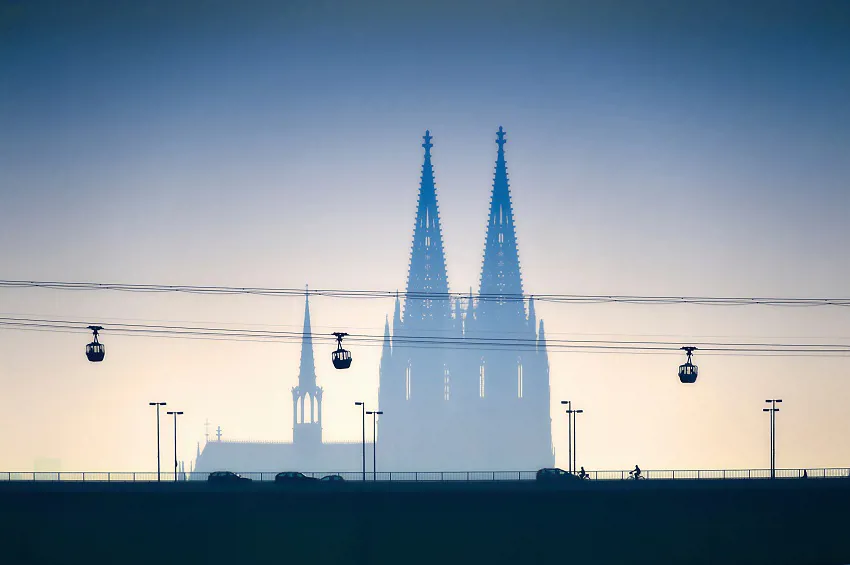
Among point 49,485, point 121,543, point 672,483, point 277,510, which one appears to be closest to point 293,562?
point 277,510

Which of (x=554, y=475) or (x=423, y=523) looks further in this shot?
(x=554, y=475)

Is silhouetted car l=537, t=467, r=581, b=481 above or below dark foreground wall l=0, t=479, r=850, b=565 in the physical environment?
above

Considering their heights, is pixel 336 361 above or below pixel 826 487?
above

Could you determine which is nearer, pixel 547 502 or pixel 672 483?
pixel 547 502

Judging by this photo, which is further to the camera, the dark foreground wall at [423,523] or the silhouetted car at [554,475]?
the silhouetted car at [554,475]

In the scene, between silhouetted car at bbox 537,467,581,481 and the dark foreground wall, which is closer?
the dark foreground wall

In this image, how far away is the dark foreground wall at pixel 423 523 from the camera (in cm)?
7781

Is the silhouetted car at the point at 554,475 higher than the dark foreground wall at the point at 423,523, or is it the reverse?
the silhouetted car at the point at 554,475

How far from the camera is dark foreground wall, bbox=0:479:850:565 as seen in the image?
77812 millimetres

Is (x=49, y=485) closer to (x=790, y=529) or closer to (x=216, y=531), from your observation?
(x=216, y=531)

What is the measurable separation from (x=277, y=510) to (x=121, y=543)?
7677 mm

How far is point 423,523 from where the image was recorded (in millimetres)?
80062

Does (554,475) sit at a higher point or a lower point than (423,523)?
higher

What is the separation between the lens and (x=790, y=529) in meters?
83.5
